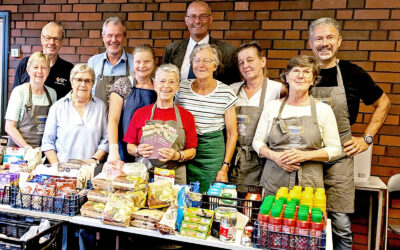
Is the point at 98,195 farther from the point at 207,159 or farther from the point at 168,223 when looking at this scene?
the point at 207,159

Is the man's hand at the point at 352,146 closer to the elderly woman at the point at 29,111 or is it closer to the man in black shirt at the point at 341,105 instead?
the man in black shirt at the point at 341,105

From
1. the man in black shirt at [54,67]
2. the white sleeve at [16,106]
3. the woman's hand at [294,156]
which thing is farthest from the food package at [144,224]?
the man in black shirt at [54,67]

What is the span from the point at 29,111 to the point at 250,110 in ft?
5.42

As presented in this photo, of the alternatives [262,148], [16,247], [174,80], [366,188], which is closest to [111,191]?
[16,247]

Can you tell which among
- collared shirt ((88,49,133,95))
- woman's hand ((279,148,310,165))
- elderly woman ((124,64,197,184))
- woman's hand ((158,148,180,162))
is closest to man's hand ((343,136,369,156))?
woman's hand ((279,148,310,165))

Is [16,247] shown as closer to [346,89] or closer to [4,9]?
[346,89]

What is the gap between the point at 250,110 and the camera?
8.61 ft

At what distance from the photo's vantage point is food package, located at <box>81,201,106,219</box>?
1919 millimetres

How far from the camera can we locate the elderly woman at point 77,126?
8.69ft

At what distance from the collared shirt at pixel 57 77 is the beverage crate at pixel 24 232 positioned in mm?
1415

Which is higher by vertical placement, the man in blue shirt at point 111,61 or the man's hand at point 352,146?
the man in blue shirt at point 111,61

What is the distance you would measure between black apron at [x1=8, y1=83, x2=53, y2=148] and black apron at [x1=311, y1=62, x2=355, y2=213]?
201 cm

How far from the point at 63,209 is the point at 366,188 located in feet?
7.28

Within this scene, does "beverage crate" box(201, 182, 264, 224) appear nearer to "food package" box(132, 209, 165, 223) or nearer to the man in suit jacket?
"food package" box(132, 209, 165, 223)
